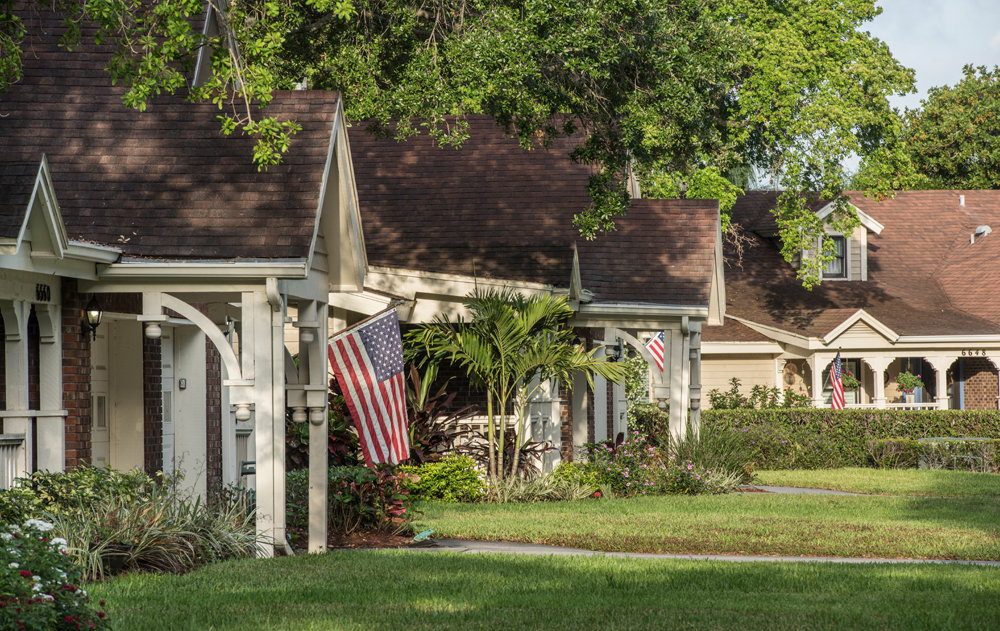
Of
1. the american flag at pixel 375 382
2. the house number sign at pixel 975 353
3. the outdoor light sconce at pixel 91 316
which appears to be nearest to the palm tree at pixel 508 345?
the american flag at pixel 375 382

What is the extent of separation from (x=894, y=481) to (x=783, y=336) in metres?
9.28

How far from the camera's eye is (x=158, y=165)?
11.1m

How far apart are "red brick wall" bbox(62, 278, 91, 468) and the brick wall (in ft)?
83.3

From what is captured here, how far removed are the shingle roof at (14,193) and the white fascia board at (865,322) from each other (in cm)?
2265

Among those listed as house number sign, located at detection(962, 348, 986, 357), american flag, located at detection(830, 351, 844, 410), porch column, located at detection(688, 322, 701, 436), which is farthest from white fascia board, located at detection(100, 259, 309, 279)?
house number sign, located at detection(962, 348, 986, 357)

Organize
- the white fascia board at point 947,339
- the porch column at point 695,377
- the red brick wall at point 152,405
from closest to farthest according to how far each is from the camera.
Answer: the red brick wall at point 152,405 < the porch column at point 695,377 < the white fascia board at point 947,339

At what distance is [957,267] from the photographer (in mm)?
33000

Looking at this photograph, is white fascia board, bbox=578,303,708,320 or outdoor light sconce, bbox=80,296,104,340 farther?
white fascia board, bbox=578,303,708,320

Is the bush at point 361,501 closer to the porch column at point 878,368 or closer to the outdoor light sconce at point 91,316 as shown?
the outdoor light sconce at point 91,316

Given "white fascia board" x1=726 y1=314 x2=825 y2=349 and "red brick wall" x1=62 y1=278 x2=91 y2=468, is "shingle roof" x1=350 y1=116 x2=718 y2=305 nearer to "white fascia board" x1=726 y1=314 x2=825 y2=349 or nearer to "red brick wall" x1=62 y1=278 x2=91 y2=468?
"red brick wall" x1=62 y1=278 x2=91 y2=468

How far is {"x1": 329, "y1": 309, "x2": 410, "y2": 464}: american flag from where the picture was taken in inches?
436

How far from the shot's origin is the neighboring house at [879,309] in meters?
29.2

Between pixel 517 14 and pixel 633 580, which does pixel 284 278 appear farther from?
pixel 517 14

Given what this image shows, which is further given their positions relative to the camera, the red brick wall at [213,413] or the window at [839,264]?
the window at [839,264]
